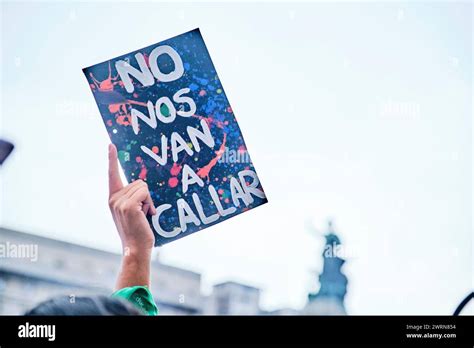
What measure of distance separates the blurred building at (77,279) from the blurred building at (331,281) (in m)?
0.17

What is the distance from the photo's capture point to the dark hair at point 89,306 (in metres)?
1.20

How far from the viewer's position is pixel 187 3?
2074mm

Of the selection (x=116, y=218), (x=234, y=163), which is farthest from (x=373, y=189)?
(x=116, y=218)

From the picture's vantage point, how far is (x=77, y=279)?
1999mm

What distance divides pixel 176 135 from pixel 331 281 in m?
0.59

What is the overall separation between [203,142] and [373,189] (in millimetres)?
517

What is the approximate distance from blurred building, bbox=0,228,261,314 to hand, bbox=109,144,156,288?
15cm
